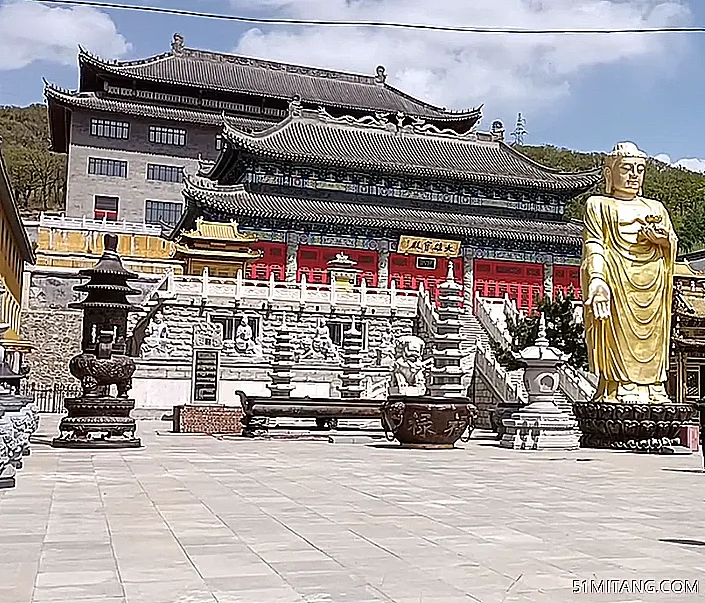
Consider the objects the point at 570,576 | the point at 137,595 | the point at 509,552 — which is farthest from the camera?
the point at 509,552

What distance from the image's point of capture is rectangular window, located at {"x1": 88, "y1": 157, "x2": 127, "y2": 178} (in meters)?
48.2

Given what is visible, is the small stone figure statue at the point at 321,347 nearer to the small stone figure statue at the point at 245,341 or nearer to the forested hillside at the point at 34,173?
the small stone figure statue at the point at 245,341

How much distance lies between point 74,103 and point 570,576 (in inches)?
1778

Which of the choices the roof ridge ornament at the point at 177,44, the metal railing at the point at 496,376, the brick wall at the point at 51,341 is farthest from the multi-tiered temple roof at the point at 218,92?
the metal railing at the point at 496,376

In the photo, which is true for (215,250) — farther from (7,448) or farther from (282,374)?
(7,448)

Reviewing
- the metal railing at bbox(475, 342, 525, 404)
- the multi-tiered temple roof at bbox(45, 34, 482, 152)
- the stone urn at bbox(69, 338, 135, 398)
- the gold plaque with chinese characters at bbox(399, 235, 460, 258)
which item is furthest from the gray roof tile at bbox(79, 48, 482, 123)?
the stone urn at bbox(69, 338, 135, 398)

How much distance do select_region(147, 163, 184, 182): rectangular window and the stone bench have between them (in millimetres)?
32786

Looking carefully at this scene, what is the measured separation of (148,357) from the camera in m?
26.0

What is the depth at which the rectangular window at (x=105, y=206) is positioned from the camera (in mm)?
48188

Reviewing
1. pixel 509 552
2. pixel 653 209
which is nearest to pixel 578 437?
pixel 653 209

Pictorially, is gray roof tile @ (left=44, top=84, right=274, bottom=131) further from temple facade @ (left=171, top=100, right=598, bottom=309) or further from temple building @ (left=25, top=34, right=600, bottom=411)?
temple facade @ (left=171, top=100, right=598, bottom=309)

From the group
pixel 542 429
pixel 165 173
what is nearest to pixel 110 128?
pixel 165 173

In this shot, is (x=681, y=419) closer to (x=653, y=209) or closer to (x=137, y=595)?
(x=653, y=209)

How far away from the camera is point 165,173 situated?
162ft
